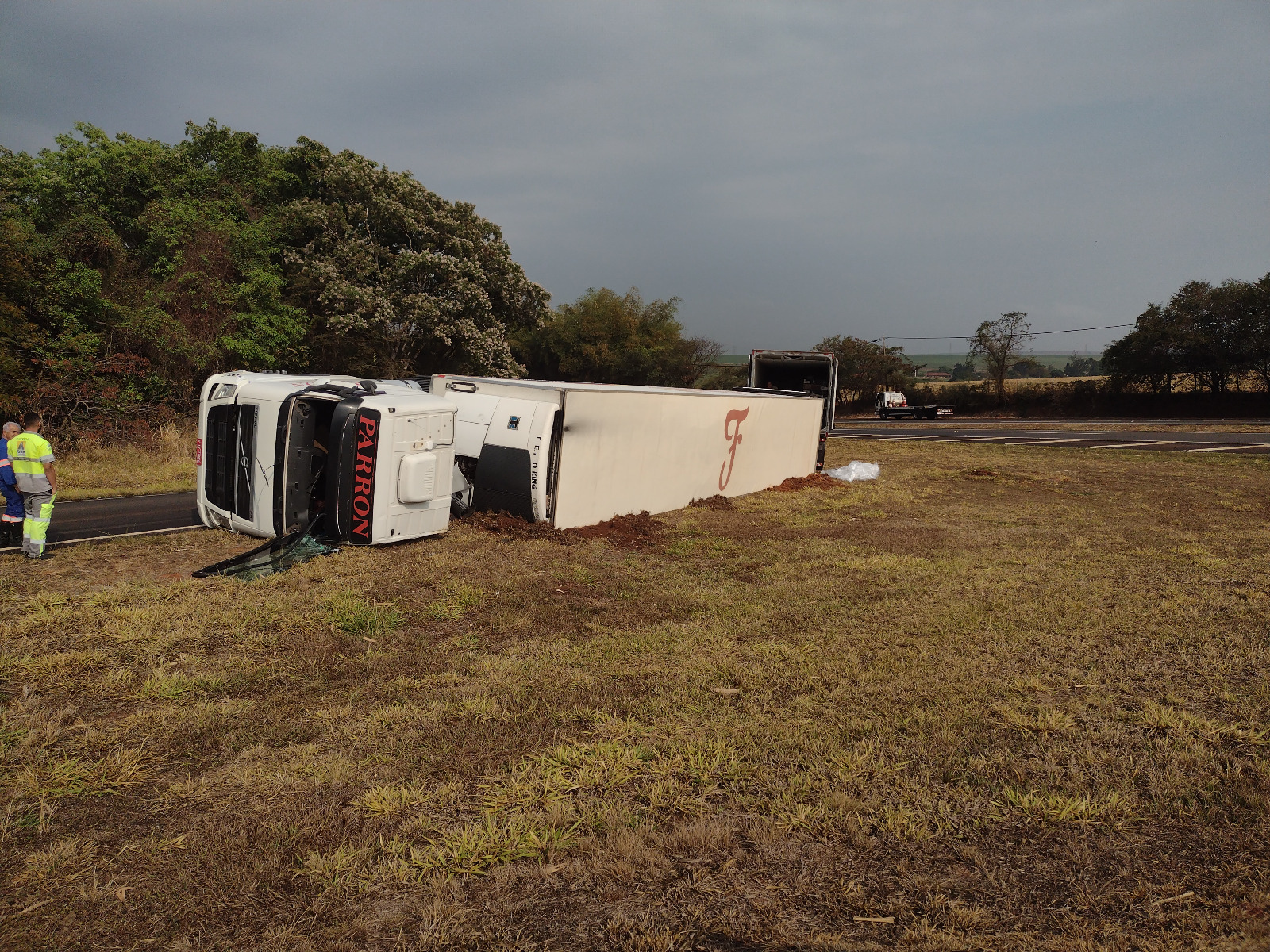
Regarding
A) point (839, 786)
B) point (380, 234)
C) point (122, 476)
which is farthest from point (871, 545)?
point (380, 234)

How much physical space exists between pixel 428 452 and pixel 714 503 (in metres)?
5.28

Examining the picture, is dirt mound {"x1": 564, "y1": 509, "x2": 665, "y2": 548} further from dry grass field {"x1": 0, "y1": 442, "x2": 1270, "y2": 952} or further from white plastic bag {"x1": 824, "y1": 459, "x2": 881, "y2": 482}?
white plastic bag {"x1": 824, "y1": 459, "x2": 881, "y2": 482}

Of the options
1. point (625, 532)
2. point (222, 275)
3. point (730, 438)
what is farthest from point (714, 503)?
point (222, 275)

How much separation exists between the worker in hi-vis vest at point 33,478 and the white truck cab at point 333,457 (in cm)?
153

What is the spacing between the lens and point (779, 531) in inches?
393

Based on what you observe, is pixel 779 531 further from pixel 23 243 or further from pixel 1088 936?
pixel 23 243

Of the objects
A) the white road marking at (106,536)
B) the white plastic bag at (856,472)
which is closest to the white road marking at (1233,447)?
the white plastic bag at (856,472)

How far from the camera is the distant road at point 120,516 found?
8.84 metres

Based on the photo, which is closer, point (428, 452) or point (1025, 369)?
point (428, 452)

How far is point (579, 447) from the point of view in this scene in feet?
29.6

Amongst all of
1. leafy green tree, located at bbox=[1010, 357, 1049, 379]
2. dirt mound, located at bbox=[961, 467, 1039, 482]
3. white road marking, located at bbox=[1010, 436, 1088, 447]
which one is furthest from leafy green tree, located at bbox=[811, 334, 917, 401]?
dirt mound, located at bbox=[961, 467, 1039, 482]

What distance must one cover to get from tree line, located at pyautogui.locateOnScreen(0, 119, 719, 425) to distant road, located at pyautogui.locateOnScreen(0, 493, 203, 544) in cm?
638

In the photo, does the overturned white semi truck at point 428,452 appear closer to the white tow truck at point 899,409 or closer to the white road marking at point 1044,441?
the white road marking at point 1044,441

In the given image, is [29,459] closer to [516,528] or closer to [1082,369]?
[516,528]
